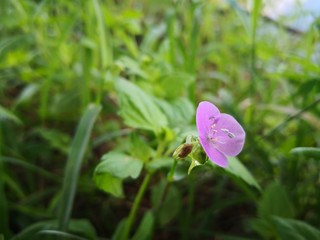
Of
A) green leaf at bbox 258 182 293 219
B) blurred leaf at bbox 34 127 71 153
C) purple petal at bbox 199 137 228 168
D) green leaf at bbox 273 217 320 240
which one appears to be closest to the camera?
purple petal at bbox 199 137 228 168

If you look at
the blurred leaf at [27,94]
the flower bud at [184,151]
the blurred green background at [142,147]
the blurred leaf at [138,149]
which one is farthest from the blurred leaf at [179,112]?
the blurred leaf at [27,94]

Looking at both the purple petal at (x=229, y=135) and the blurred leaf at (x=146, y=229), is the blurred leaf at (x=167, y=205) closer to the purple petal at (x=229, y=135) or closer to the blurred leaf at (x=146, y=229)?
the blurred leaf at (x=146, y=229)

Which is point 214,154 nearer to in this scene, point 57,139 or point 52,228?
point 52,228

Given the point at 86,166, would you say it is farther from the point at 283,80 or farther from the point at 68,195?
the point at 283,80

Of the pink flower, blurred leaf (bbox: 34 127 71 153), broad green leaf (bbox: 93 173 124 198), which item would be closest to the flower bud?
the pink flower

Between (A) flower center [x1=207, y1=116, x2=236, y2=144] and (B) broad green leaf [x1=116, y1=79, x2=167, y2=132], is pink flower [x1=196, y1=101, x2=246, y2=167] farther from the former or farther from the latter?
(B) broad green leaf [x1=116, y1=79, x2=167, y2=132]
